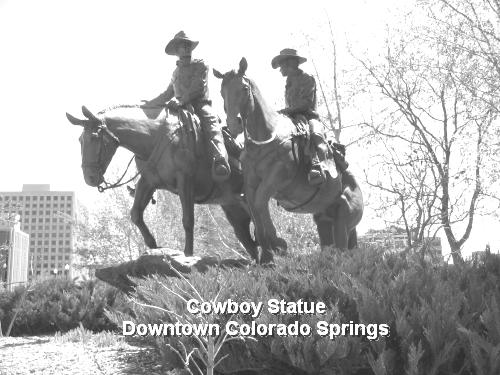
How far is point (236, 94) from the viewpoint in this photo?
6527mm

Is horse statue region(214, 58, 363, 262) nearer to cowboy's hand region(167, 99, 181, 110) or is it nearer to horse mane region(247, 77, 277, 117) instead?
horse mane region(247, 77, 277, 117)

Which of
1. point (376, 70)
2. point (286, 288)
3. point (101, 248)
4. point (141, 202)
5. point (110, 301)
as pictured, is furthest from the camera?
point (101, 248)

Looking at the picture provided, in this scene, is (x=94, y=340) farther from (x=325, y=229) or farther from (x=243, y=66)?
(x=243, y=66)

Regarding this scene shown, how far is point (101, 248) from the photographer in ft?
98.6

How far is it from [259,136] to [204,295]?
2.93 meters

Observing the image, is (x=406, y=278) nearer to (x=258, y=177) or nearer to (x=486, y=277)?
(x=486, y=277)

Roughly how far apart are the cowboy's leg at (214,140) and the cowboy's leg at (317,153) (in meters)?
1.05

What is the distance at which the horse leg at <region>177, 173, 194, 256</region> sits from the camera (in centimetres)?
688

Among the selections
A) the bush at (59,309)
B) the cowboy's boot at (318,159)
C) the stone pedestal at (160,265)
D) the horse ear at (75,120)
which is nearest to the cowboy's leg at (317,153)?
the cowboy's boot at (318,159)

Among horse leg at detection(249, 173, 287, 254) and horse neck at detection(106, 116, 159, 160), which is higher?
horse neck at detection(106, 116, 159, 160)

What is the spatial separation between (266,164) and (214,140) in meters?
0.85

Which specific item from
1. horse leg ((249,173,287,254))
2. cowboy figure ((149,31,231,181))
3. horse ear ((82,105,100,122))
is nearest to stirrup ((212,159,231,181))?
cowboy figure ((149,31,231,181))

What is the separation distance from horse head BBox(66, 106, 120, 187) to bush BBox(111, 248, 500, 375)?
7.42 ft

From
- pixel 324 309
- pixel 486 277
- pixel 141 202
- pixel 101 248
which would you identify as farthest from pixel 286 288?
pixel 101 248
